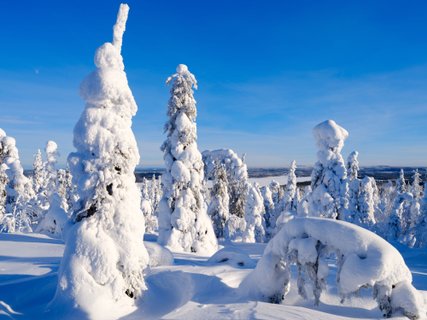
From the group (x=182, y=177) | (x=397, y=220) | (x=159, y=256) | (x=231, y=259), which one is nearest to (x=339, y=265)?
(x=231, y=259)

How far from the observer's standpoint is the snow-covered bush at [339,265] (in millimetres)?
7758

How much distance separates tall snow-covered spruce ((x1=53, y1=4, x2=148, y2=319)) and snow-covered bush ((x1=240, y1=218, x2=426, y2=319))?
3432 millimetres

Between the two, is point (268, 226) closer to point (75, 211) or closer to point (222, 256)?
point (222, 256)

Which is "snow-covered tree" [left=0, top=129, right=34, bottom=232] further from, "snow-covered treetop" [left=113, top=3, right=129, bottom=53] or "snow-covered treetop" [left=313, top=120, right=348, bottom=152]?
"snow-covered treetop" [left=313, top=120, right=348, bottom=152]

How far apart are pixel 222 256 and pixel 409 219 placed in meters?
38.9

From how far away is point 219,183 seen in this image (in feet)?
103

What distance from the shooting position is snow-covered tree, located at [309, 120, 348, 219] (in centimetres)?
2402

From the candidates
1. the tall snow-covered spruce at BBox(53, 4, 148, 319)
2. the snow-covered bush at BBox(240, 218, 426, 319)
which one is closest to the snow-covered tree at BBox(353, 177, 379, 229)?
the snow-covered bush at BBox(240, 218, 426, 319)

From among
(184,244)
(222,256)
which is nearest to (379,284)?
(222,256)

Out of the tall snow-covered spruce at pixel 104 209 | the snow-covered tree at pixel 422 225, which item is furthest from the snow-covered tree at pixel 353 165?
the tall snow-covered spruce at pixel 104 209

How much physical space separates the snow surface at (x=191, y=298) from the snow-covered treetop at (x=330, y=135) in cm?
1388

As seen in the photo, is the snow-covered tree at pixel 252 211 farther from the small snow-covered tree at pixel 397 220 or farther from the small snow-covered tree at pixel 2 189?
the small snow-covered tree at pixel 2 189

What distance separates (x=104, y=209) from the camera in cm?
884

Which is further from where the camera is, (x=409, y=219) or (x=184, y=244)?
(x=409, y=219)
